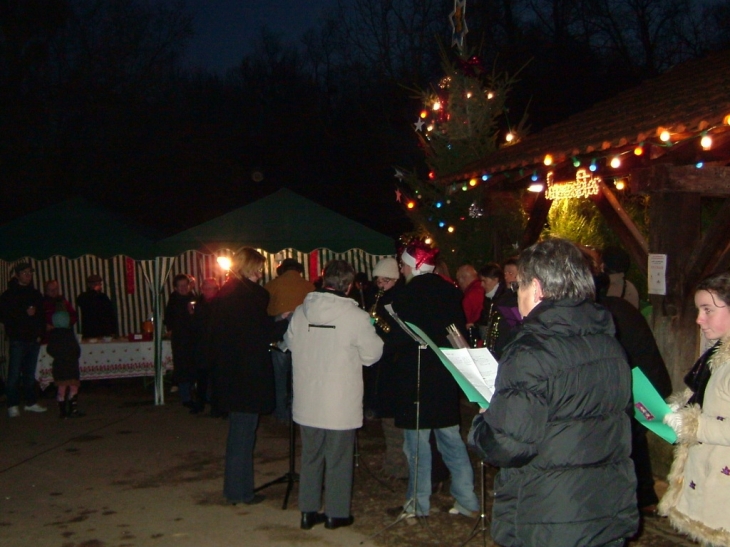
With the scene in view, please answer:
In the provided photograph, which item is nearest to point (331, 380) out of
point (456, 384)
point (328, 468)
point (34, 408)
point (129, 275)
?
Result: point (328, 468)

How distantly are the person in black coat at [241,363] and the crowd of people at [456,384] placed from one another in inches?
0.4

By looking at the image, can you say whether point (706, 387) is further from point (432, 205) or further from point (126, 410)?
point (432, 205)

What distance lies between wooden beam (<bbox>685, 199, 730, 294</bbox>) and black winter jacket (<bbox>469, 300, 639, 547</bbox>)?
11.3 feet

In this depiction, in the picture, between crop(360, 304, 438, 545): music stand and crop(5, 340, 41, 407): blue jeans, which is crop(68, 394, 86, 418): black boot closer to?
crop(5, 340, 41, 407): blue jeans

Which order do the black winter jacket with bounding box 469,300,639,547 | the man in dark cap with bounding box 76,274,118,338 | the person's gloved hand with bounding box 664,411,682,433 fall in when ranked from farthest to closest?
1. the man in dark cap with bounding box 76,274,118,338
2. the person's gloved hand with bounding box 664,411,682,433
3. the black winter jacket with bounding box 469,300,639,547

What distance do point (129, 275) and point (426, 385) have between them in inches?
388

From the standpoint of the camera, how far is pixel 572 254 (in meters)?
2.69

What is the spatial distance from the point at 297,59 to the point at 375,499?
935 inches

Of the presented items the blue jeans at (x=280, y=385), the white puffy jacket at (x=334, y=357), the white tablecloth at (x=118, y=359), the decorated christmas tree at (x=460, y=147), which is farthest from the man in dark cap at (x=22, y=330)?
the decorated christmas tree at (x=460, y=147)

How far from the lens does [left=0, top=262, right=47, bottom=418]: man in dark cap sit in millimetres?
8766

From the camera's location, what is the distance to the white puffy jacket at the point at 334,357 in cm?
486

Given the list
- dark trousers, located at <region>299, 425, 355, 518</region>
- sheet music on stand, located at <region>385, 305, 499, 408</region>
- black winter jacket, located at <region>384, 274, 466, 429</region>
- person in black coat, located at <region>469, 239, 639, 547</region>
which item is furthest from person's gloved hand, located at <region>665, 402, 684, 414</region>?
dark trousers, located at <region>299, 425, 355, 518</region>

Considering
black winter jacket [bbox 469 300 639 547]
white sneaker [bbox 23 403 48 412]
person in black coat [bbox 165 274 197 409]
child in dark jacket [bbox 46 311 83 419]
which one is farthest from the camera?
person in black coat [bbox 165 274 197 409]

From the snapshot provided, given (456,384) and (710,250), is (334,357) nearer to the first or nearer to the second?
(456,384)
